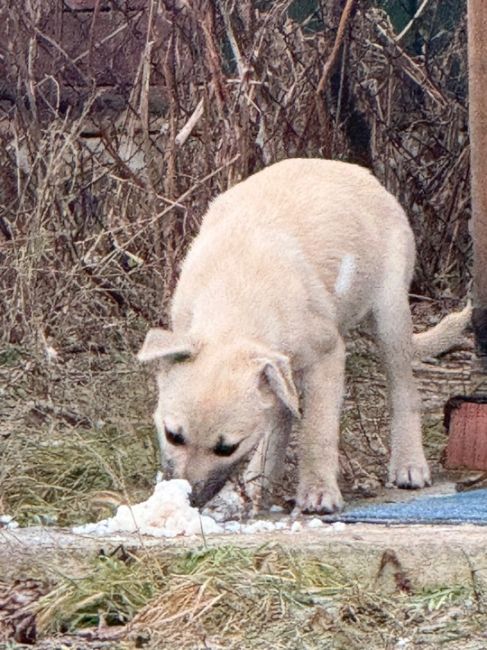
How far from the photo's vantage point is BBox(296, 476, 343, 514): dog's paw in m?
5.66

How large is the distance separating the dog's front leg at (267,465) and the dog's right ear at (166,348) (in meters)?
0.55

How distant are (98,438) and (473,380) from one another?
5.56ft

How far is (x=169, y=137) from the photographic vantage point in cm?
742

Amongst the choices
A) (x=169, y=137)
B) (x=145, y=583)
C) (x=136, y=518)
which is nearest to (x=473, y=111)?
(x=169, y=137)

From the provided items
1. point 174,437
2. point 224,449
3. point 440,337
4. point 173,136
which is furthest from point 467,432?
point 173,136

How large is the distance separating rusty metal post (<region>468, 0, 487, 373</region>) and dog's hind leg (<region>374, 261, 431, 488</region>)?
45 centimetres

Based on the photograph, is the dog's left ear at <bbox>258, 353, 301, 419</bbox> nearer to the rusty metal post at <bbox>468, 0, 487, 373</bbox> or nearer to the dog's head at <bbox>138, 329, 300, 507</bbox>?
the dog's head at <bbox>138, 329, 300, 507</bbox>

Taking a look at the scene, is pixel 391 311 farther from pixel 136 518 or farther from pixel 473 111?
pixel 136 518

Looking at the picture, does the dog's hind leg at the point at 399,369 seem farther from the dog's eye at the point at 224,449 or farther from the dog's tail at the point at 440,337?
the dog's eye at the point at 224,449

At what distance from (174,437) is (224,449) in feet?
0.56

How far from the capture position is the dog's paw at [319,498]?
5.66 meters

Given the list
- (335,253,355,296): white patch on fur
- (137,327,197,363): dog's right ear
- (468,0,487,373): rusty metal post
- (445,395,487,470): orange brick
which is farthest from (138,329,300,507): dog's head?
(468,0,487,373): rusty metal post

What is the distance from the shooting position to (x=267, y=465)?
6195 mm

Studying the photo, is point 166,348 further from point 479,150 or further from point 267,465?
point 479,150
